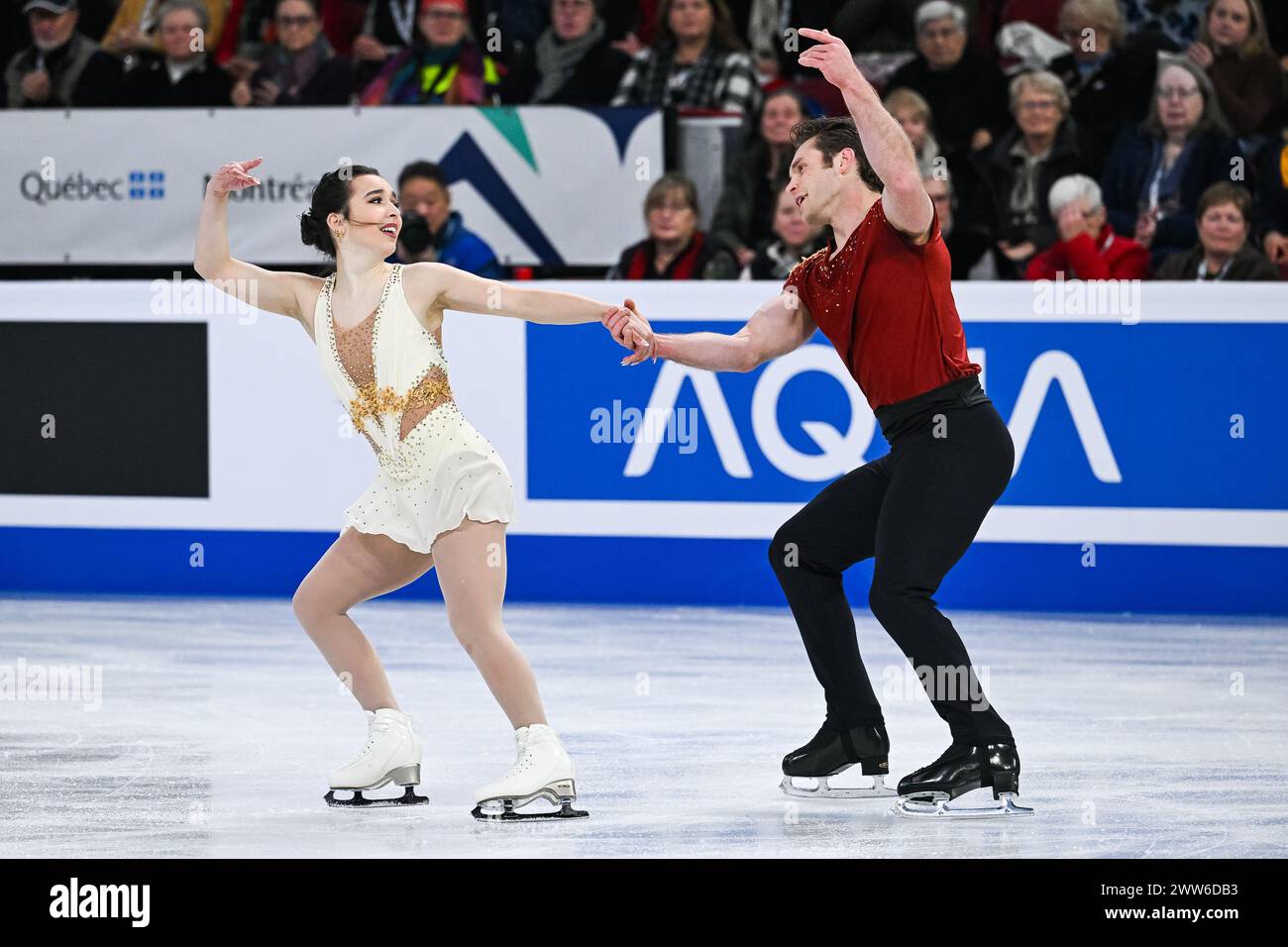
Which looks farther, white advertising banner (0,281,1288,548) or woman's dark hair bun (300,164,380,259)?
white advertising banner (0,281,1288,548)

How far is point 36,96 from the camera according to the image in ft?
34.5

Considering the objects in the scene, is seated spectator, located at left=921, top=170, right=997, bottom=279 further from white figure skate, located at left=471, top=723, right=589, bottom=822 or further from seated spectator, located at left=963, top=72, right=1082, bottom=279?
white figure skate, located at left=471, top=723, right=589, bottom=822

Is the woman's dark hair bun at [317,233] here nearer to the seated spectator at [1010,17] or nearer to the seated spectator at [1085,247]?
the seated spectator at [1085,247]

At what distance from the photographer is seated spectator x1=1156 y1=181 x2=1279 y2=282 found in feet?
26.2

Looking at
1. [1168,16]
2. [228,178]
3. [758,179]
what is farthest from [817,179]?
[1168,16]

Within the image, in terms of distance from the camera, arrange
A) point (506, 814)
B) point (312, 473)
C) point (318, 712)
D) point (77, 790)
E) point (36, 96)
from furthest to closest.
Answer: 1. point (36, 96)
2. point (312, 473)
3. point (318, 712)
4. point (77, 790)
5. point (506, 814)

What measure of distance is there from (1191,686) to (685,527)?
2.37m

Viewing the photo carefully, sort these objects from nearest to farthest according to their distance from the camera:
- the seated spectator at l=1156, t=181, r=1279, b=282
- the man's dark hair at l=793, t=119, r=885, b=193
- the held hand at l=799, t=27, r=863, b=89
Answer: the held hand at l=799, t=27, r=863, b=89
the man's dark hair at l=793, t=119, r=885, b=193
the seated spectator at l=1156, t=181, r=1279, b=282

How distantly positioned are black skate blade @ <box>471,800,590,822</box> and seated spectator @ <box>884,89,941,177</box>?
4736mm

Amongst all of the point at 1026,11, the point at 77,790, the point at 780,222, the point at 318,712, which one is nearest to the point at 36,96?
the point at 780,222

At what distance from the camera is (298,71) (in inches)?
397

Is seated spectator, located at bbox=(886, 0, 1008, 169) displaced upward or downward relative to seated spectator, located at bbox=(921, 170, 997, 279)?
upward

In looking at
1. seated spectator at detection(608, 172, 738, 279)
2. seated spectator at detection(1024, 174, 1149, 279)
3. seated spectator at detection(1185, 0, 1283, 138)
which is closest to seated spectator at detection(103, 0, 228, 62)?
seated spectator at detection(608, 172, 738, 279)

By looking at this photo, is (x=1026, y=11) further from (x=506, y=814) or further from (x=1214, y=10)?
(x=506, y=814)
